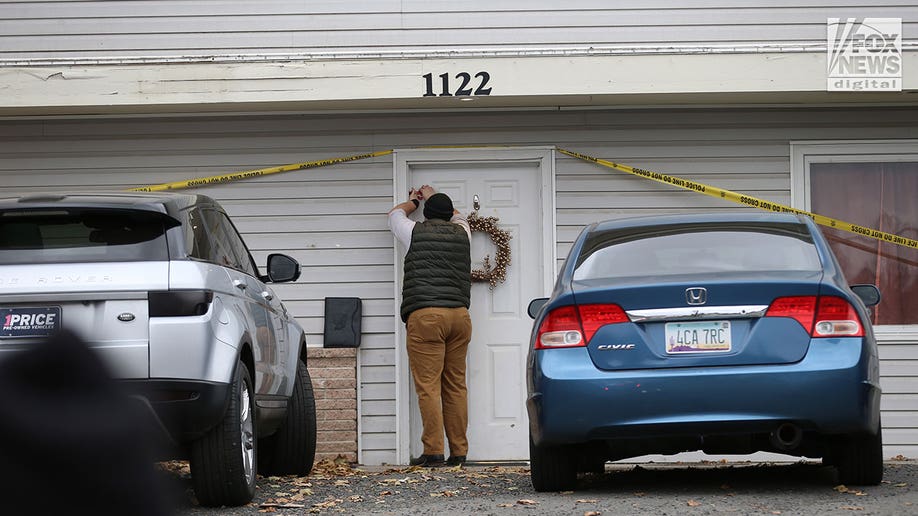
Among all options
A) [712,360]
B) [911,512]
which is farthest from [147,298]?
[911,512]

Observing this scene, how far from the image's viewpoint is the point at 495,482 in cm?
823

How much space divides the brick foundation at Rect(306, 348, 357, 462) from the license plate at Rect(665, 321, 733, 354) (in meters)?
5.10

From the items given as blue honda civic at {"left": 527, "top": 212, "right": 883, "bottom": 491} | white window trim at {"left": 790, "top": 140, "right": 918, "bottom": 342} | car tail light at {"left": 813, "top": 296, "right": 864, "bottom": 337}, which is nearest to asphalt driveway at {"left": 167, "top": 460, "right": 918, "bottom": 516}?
blue honda civic at {"left": 527, "top": 212, "right": 883, "bottom": 491}

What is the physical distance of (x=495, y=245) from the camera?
11.5m

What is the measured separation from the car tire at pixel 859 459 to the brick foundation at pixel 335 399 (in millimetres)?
5040

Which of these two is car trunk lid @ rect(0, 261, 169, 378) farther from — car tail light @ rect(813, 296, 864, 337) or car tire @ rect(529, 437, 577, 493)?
car tail light @ rect(813, 296, 864, 337)

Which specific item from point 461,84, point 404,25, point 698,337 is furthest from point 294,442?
point 404,25

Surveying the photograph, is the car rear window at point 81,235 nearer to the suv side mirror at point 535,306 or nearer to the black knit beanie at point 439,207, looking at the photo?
the suv side mirror at point 535,306

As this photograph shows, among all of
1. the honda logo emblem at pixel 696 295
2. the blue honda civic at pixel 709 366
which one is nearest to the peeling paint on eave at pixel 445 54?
the blue honda civic at pixel 709 366

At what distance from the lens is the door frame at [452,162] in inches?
447

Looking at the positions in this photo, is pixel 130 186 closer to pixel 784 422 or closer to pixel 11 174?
pixel 11 174

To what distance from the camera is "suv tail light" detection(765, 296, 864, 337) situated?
21.4 feet

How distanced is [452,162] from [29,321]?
5873 millimetres

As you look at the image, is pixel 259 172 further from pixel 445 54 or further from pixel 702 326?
pixel 702 326
